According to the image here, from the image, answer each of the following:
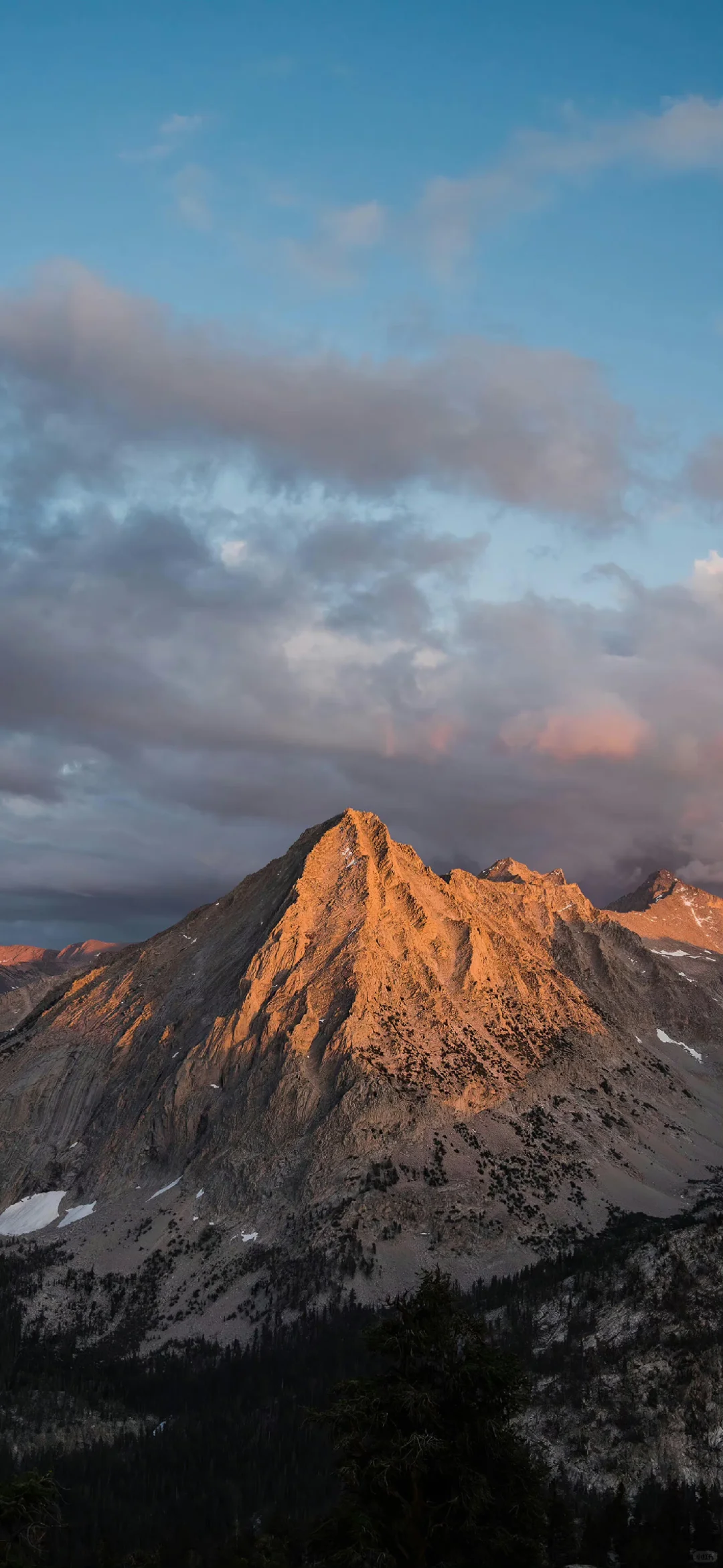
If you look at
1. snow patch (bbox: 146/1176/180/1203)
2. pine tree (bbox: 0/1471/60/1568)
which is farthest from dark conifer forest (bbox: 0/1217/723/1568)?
snow patch (bbox: 146/1176/180/1203)

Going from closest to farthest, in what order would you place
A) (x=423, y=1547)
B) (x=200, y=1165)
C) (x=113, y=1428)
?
(x=423, y=1547) → (x=113, y=1428) → (x=200, y=1165)

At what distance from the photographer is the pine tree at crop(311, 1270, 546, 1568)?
113 ft

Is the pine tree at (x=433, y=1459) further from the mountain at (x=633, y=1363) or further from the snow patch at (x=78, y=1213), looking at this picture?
the snow patch at (x=78, y=1213)

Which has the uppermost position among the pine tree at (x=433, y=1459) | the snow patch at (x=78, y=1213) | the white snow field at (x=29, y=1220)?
the pine tree at (x=433, y=1459)

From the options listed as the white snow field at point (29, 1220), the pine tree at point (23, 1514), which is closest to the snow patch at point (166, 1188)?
the white snow field at point (29, 1220)

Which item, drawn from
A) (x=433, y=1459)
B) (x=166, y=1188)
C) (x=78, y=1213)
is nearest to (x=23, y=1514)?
(x=433, y=1459)

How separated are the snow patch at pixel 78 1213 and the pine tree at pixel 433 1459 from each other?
6768 inches

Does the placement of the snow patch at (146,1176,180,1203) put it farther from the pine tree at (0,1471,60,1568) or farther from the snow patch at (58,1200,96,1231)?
the pine tree at (0,1471,60,1568)

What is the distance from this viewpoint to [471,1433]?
3647 centimetres

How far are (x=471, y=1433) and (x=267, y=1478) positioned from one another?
9652 centimetres

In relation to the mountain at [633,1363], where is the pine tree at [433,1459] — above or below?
above

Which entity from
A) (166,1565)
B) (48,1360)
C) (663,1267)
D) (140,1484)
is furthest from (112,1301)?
(663,1267)

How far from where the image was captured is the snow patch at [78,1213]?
19125 cm

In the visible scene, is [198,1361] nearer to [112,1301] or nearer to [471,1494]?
[112,1301]
